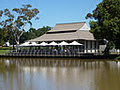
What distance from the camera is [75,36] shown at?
151 ft

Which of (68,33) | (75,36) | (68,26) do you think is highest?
(68,26)

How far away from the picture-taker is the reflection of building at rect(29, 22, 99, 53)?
4558 centimetres

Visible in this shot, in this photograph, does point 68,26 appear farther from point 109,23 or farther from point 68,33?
point 109,23

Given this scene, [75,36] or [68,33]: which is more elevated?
[68,33]

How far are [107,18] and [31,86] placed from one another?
898 inches

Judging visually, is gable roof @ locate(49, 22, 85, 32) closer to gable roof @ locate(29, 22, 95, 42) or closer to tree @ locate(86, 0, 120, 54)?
gable roof @ locate(29, 22, 95, 42)

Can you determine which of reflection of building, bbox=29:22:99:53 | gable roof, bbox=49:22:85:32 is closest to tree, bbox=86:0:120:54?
reflection of building, bbox=29:22:99:53

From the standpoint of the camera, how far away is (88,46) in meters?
46.2

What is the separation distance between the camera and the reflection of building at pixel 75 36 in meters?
45.6

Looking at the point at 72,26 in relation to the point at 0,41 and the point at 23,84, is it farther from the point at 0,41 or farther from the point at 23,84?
the point at 0,41

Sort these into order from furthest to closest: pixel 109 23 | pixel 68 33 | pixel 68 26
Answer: pixel 68 26 < pixel 68 33 < pixel 109 23

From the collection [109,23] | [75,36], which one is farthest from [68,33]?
[109,23]

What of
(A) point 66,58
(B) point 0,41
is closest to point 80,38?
(A) point 66,58

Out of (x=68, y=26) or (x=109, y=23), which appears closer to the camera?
(x=109, y=23)
